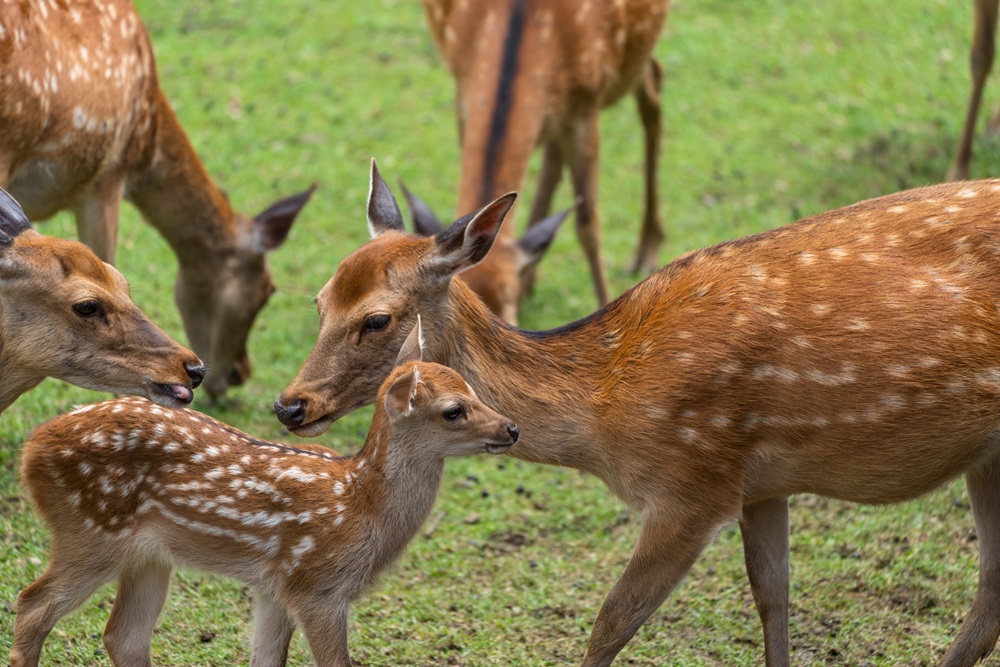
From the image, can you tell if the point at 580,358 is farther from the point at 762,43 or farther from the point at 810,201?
the point at 762,43

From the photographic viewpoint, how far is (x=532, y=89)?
7.73 metres

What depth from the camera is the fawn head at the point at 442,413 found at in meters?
4.40

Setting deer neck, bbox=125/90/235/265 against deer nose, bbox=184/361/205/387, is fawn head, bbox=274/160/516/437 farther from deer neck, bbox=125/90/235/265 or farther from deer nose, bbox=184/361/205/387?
deer neck, bbox=125/90/235/265

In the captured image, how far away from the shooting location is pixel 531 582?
593 centimetres

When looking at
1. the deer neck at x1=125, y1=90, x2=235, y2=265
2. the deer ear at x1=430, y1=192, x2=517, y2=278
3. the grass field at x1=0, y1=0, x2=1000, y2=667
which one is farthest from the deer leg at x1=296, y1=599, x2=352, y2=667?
the deer neck at x1=125, y1=90, x2=235, y2=265

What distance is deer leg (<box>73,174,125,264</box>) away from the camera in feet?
21.4

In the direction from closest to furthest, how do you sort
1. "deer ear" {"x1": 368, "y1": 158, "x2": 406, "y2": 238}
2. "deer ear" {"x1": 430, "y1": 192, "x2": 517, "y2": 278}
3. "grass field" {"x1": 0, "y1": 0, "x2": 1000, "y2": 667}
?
"deer ear" {"x1": 430, "y1": 192, "x2": 517, "y2": 278}
"deer ear" {"x1": 368, "y1": 158, "x2": 406, "y2": 238}
"grass field" {"x1": 0, "y1": 0, "x2": 1000, "y2": 667}

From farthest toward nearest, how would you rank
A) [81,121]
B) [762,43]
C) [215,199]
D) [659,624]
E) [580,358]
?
[762,43] → [215,199] → [81,121] → [659,624] → [580,358]

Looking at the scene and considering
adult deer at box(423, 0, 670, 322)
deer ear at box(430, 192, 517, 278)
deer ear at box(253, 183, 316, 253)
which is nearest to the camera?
deer ear at box(430, 192, 517, 278)

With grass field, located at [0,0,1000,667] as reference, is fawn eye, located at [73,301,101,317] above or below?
above

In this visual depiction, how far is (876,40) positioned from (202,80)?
560 centimetres

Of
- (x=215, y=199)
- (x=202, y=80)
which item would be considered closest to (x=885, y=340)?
(x=215, y=199)

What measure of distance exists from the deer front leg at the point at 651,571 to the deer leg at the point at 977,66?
18.6 feet

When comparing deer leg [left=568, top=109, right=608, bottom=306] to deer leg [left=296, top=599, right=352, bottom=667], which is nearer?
deer leg [left=296, top=599, right=352, bottom=667]
